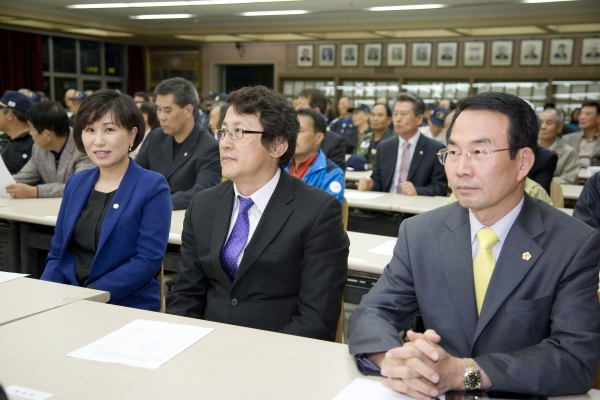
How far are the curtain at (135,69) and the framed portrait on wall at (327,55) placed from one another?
5.45 meters

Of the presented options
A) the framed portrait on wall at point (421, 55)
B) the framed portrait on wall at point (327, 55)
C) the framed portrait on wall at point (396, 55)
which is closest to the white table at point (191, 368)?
the framed portrait on wall at point (421, 55)

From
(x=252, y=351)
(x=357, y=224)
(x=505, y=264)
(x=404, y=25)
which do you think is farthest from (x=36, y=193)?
(x=404, y=25)

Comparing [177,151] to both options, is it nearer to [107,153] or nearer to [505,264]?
[107,153]

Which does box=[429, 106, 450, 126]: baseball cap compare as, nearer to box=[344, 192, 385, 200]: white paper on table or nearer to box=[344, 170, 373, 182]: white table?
box=[344, 170, 373, 182]: white table

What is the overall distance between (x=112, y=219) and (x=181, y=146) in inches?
78.2

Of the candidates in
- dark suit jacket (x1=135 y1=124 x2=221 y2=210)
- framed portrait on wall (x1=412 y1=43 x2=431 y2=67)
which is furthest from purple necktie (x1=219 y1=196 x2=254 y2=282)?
framed portrait on wall (x1=412 y1=43 x2=431 y2=67)

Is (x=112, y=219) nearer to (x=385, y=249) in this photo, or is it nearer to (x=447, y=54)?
(x=385, y=249)

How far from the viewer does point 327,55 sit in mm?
13719

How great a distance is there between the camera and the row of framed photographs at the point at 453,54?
37.2ft

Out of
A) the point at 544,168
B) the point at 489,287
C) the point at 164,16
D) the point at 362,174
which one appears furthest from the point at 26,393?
the point at 164,16

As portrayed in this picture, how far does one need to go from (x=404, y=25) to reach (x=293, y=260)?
406 inches

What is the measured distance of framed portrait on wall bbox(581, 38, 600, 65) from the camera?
36.3ft

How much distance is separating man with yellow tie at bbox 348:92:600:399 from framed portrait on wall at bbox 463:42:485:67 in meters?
11.3

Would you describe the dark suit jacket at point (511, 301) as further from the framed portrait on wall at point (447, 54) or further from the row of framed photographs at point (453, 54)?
the framed portrait on wall at point (447, 54)
